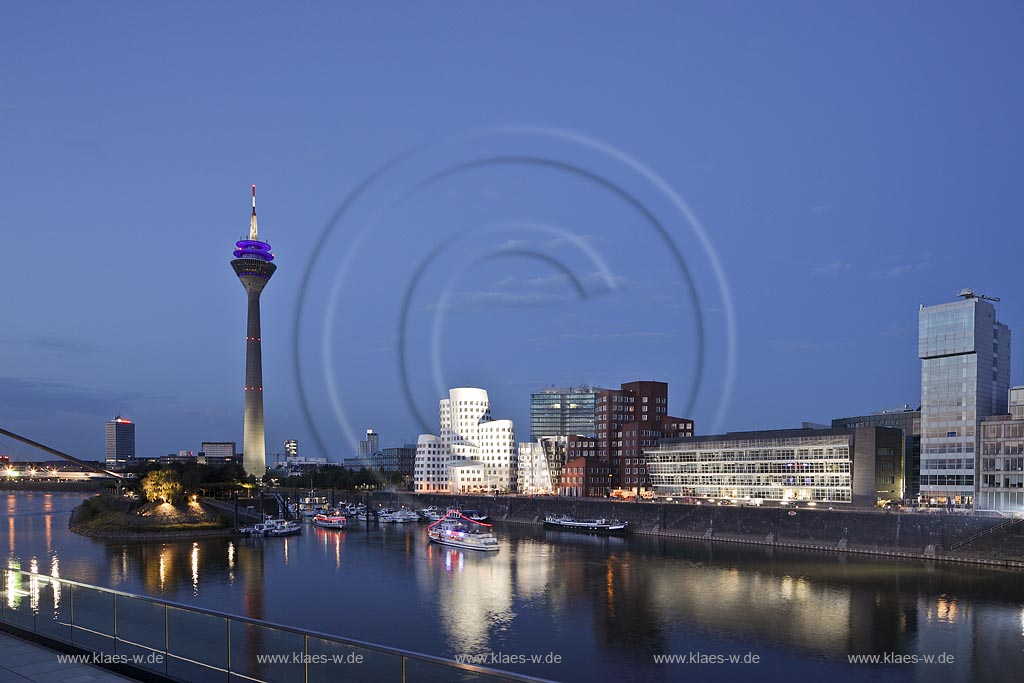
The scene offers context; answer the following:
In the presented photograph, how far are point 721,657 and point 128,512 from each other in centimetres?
7227

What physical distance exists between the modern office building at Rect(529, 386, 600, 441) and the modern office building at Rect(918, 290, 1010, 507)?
4514 inches

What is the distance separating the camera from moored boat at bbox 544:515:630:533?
274ft

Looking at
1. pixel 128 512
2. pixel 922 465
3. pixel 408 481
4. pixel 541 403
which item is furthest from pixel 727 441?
pixel 541 403

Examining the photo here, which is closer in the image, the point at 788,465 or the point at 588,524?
the point at 788,465

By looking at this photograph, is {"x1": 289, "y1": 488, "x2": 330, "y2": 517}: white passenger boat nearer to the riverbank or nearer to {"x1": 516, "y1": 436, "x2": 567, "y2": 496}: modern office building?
the riverbank

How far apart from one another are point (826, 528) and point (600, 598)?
31.5m

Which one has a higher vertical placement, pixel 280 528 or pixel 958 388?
pixel 958 388

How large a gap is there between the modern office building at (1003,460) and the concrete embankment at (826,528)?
29.9ft

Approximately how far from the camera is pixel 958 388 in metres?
70.2

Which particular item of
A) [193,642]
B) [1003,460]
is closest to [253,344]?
[1003,460]

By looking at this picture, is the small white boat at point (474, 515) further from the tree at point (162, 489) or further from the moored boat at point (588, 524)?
the tree at point (162, 489)

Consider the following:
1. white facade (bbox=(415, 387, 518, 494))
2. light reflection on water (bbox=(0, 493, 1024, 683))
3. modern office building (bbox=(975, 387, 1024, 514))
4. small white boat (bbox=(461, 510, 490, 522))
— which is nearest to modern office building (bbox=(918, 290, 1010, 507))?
modern office building (bbox=(975, 387, 1024, 514))

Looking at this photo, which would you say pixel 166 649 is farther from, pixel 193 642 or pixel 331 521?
pixel 331 521

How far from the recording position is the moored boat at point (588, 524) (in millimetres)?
83438
